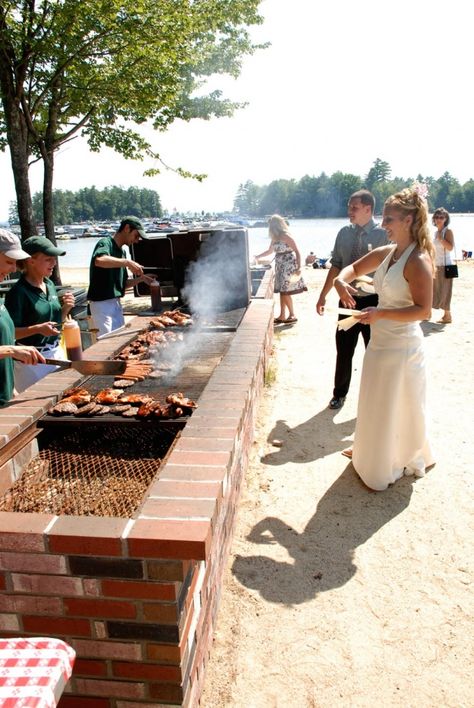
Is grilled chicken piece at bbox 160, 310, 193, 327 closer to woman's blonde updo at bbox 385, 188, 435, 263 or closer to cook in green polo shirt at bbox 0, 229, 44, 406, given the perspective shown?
cook in green polo shirt at bbox 0, 229, 44, 406

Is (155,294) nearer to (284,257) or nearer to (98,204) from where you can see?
(284,257)

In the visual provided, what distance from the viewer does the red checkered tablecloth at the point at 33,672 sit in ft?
4.06

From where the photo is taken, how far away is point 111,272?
224 inches

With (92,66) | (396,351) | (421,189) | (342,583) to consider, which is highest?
(92,66)

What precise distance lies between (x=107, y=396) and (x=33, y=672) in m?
1.87

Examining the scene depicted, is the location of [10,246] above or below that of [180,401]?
above

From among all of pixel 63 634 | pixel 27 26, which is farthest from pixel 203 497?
pixel 27 26

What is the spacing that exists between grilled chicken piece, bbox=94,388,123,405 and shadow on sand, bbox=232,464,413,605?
1253mm

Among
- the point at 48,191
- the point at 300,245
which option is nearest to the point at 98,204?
the point at 300,245

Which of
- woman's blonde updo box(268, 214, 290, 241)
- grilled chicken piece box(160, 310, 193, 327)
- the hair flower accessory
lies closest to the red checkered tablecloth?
the hair flower accessory

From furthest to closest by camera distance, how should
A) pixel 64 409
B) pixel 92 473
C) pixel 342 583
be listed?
pixel 64 409 < pixel 342 583 < pixel 92 473

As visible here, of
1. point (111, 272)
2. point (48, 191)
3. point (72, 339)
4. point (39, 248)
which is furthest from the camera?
point (48, 191)

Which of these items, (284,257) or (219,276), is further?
(284,257)

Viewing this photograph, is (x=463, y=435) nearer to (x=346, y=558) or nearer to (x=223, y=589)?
(x=346, y=558)
